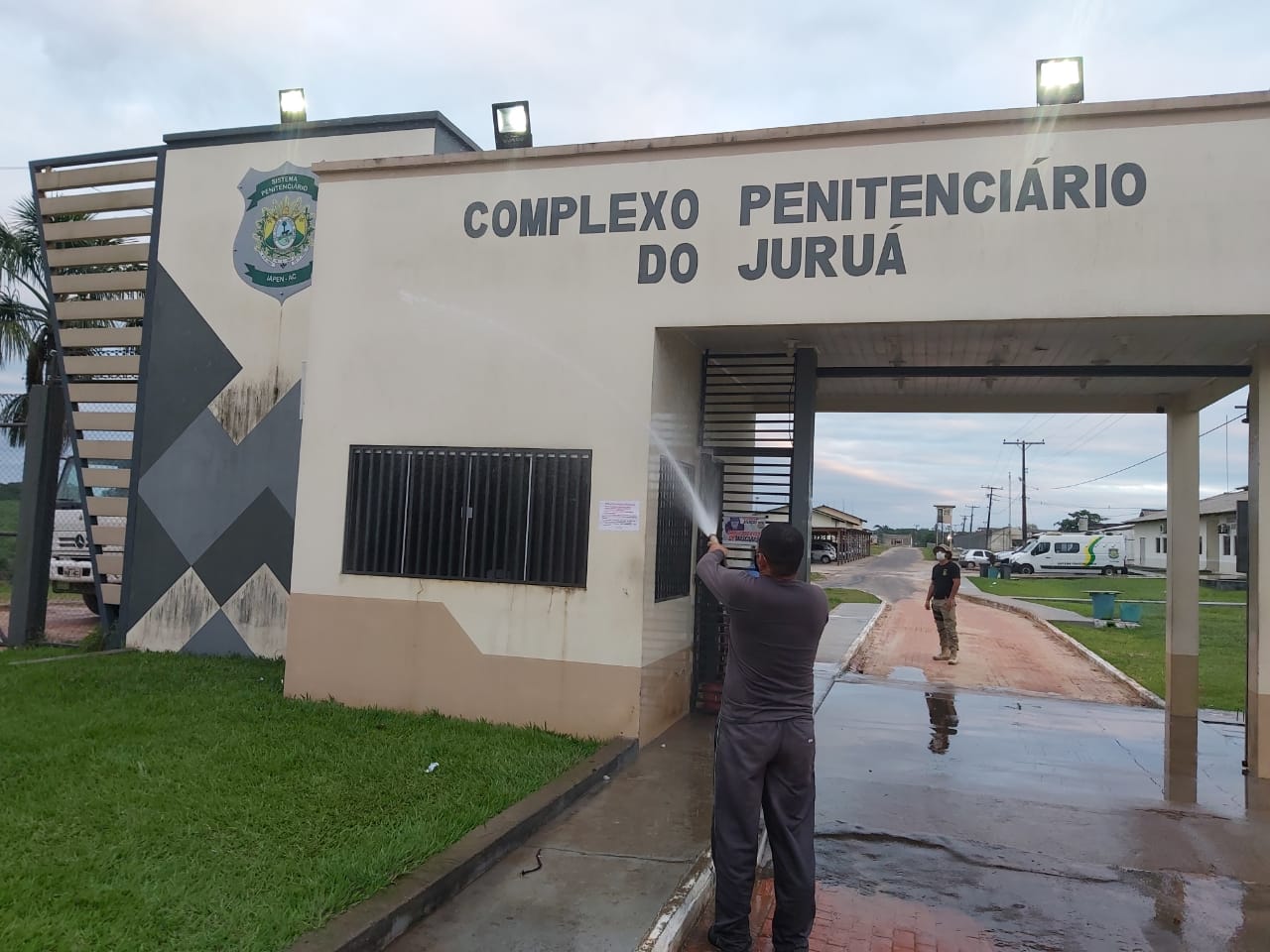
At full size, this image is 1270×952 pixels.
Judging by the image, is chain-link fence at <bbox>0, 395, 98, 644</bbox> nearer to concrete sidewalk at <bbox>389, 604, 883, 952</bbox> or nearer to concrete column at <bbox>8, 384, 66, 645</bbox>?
concrete column at <bbox>8, 384, 66, 645</bbox>

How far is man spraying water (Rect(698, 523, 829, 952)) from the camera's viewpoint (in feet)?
13.2

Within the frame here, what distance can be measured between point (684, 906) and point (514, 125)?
21.6 feet

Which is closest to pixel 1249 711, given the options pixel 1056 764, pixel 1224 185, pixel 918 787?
pixel 1056 764

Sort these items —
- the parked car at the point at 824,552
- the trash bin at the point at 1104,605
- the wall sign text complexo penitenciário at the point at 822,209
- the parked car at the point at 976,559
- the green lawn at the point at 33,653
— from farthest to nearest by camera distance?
the parked car at the point at 824,552 → the parked car at the point at 976,559 → the trash bin at the point at 1104,605 → the green lawn at the point at 33,653 → the wall sign text complexo penitenciário at the point at 822,209

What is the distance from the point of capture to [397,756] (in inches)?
247

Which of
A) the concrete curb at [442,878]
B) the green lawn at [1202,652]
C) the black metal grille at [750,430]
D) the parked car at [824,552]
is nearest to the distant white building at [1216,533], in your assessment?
the green lawn at [1202,652]

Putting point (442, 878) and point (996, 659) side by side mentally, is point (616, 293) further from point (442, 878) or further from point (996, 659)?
point (996, 659)

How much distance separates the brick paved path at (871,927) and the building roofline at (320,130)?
8.68m

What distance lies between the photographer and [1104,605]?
827 inches

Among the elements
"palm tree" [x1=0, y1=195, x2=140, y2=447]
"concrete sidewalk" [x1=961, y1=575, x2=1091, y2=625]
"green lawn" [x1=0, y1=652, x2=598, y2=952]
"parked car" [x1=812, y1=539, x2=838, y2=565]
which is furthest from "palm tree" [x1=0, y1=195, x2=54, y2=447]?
"parked car" [x1=812, y1=539, x2=838, y2=565]

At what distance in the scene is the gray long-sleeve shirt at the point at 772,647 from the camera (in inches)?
160

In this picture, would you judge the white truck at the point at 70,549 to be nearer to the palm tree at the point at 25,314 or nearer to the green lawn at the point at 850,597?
the palm tree at the point at 25,314

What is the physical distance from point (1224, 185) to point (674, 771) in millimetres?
5760

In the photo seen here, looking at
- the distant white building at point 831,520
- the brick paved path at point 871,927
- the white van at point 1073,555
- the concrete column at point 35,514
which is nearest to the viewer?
the brick paved path at point 871,927
